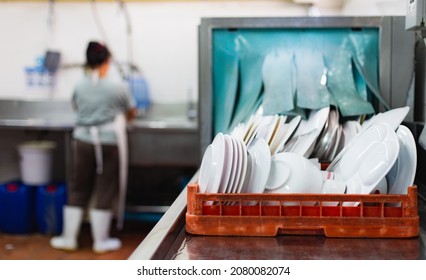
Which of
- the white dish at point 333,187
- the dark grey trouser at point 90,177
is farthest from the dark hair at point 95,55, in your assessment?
the white dish at point 333,187

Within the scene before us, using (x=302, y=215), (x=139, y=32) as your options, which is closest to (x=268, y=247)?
(x=302, y=215)

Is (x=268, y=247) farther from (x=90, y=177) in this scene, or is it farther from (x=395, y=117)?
(x=90, y=177)

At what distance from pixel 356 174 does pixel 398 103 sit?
2.30ft

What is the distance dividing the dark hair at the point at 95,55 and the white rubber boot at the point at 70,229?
3.19ft

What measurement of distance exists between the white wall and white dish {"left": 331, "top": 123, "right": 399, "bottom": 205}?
319cm

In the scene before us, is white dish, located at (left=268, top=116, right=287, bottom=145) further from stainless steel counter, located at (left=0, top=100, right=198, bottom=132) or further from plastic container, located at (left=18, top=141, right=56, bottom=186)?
plastic container, located at (left=18, top=141, right=56, bottom=186)

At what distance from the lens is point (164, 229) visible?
0.94 metres

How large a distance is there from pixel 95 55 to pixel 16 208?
1.31m

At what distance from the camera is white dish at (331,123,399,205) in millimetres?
949

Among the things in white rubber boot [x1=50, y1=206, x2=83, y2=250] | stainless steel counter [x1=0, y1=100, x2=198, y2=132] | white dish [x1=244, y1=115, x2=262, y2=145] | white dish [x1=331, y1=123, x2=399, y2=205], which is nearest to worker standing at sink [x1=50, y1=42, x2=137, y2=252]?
white rubber boot [x1=50, y1=206, x2=83, y2=250]

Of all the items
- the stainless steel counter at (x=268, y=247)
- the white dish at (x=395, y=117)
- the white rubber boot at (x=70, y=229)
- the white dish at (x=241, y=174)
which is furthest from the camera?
the white rubber boot at (x=70, y=229)

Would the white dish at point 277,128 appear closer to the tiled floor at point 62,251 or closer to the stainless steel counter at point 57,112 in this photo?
the tiled floor at point 62,251

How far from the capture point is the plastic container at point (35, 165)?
381 cm

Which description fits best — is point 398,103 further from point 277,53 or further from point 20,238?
point 20,238
